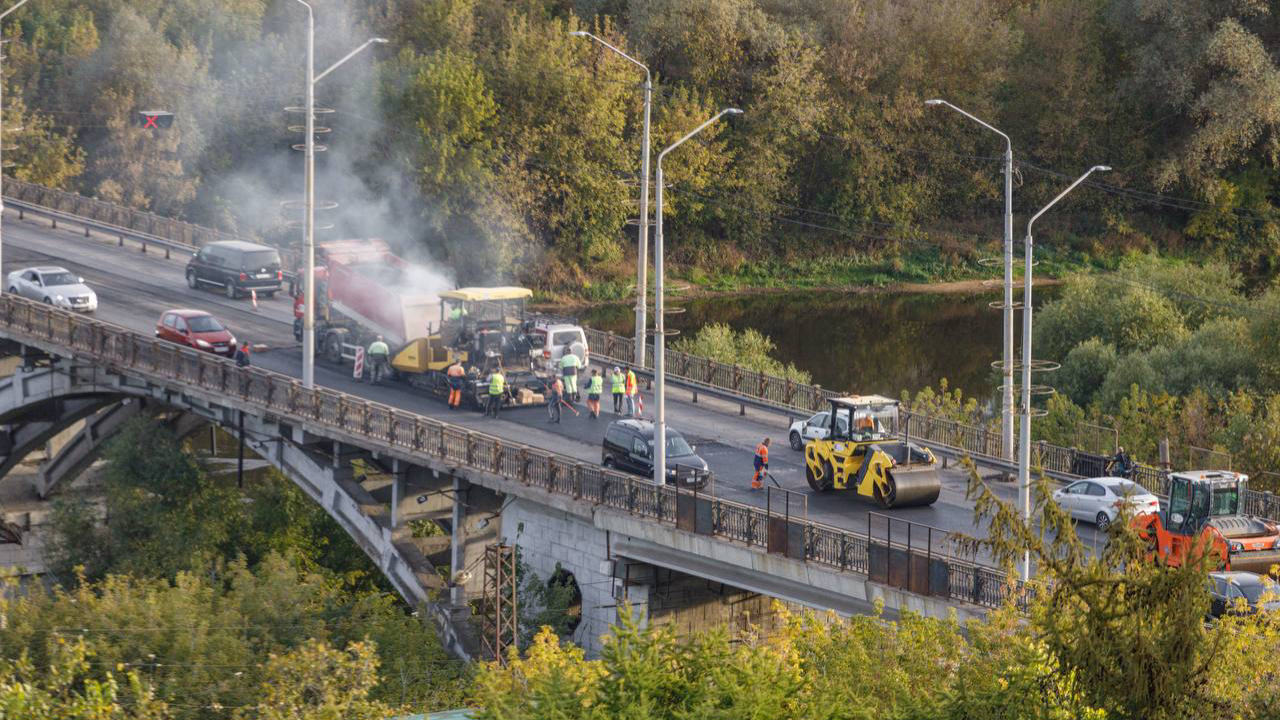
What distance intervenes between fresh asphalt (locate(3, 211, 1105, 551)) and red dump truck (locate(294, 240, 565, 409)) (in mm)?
742

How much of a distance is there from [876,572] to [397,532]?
56.5 feet

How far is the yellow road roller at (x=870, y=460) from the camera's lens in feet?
137

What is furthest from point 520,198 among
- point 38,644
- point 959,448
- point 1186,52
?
point 38,644

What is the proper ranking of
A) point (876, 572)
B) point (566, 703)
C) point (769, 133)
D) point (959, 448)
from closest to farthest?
point (566, 703) < point (876, 572) < point (959, 448) < point (769, 133)

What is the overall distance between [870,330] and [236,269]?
36.2 m

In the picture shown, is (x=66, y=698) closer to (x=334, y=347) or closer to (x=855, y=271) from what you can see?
(x=334, y=347)

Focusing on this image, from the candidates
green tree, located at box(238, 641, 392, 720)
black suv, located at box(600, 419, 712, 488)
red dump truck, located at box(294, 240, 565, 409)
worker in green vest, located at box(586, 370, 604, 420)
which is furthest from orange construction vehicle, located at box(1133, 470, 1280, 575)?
red dump truck, located at box(294, 240, 565, 409)

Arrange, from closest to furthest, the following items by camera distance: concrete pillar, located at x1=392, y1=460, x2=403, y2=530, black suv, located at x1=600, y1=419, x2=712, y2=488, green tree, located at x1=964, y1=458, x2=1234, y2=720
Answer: green tree, located at x1=964, y1=458, x2=1234, y2=720 < black suv, located at x1=600, y1=419, x2=712, y2=488 < concrete pillar, located at x1=392, y1=460, x2=403, y2=530

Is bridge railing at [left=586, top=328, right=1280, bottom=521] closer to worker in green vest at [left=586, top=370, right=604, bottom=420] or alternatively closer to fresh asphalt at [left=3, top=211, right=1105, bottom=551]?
fresh asphalt at [left=3, top=211, right=1105, bottom=551]

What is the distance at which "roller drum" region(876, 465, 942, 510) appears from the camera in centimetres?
4169

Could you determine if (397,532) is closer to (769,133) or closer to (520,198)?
(520,198)

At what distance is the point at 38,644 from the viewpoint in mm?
41500

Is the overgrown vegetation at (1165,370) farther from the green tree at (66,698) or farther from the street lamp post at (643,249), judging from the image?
the green tree at (66,698)

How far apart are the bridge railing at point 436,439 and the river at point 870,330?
33.8 m
